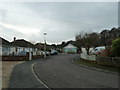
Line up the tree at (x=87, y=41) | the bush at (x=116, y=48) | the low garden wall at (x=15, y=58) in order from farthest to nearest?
the tree at (x=87, y=41) < the low garden wall at (x=15, y=58) < the bush at (x=116, y=48)

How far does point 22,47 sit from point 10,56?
19.0 m

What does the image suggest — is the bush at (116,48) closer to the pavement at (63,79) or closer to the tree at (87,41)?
the pavement at (63,79)

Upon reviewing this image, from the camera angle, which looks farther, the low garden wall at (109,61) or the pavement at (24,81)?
the low garden wall at (109,61)

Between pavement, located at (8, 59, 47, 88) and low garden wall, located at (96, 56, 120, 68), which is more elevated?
low garden wall, located at (96, 56, 120, 68)

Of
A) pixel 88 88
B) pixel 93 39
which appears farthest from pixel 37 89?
pixel 93 39

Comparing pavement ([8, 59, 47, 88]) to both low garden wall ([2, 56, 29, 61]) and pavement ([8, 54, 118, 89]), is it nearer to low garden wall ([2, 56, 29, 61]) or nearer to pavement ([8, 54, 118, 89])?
pavement ([8, 54, 118, 89])

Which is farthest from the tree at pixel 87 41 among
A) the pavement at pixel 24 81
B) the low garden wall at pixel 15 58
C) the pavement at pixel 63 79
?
the pavement at pixel 24 81

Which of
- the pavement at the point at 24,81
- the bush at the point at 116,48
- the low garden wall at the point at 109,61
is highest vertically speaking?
the bush at the point at 116,48

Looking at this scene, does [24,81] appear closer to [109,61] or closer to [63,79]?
[63,79]

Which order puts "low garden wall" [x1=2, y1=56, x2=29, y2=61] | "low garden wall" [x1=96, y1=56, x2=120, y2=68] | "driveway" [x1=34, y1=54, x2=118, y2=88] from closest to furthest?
1. "driveway" [x1=34, y1=54, x2=118, y2=88]
2. "low garden wall" [x1=96, y1=56, x2=120, y2=68]
3. "low garden wall" [x1=2, y1=56, x2=29, y2=61]

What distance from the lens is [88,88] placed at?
780 centimetres

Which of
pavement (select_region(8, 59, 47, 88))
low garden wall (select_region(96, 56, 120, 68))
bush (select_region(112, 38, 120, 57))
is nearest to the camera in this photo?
pavement (select_region(8, 59, 47, 88))

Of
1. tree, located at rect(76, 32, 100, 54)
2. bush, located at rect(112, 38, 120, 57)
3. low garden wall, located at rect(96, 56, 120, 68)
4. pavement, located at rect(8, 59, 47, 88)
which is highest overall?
tree, located at rect(76, 32, 100, 54)

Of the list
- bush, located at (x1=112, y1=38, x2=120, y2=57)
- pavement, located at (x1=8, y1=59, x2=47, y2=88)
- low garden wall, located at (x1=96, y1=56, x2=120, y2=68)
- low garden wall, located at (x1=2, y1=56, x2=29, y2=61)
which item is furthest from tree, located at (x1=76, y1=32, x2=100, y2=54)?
pavement, located at (x1=8, y1=59, x2=47, y2=88)
